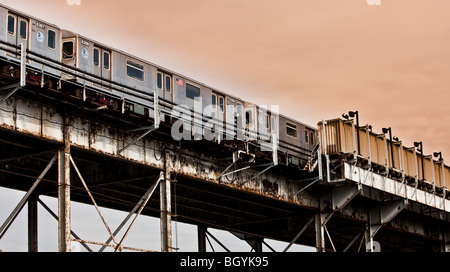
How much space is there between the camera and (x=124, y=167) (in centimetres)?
4194

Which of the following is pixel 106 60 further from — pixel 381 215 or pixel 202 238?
pixel 381 215

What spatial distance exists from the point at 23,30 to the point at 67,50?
295cm

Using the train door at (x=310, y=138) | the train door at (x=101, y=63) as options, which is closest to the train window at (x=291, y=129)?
the train door at (x=310, y=138)

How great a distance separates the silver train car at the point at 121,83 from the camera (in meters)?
36.2

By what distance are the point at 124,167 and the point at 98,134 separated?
4.62 meters

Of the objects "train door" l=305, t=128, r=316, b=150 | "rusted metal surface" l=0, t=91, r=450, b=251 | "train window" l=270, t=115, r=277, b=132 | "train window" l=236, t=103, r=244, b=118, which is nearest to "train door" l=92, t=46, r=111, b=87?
"rusted metal surface" l=0, t=91, r=450, b=251

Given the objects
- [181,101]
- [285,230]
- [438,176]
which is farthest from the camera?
[438,176]

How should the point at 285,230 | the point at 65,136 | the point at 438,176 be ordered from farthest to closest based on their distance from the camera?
the point at 438,176 < the point at 285,230 < the point at 65,136

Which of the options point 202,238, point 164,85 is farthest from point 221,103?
point 202,238

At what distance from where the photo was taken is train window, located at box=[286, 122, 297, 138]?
184 ft
